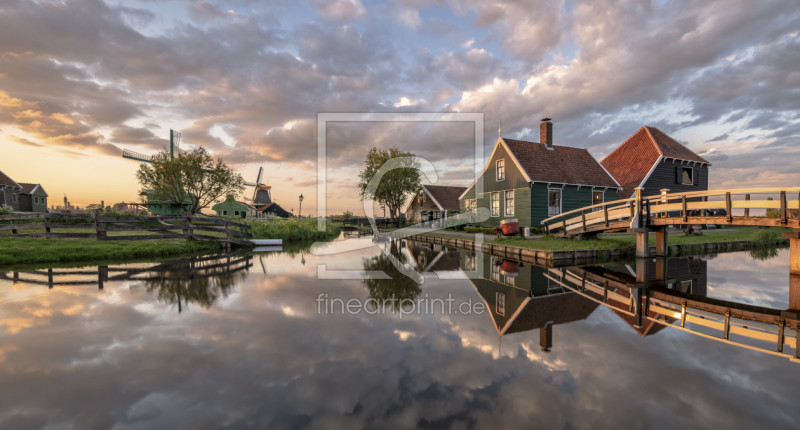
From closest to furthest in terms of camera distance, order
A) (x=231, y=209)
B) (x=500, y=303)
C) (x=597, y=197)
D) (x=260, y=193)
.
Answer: (x=500, y=303) → (x=597, y=197) → (x=231, y=209) → (x=260, y=193)

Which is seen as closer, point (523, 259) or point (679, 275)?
point (679, 275)

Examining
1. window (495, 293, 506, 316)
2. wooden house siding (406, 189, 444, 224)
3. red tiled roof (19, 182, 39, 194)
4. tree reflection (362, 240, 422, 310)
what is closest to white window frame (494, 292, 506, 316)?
window (495, 293, 506, 316)

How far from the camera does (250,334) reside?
5.51 meters

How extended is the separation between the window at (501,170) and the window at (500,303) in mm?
18004

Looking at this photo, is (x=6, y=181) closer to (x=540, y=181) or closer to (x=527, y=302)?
(x=540, y=181)

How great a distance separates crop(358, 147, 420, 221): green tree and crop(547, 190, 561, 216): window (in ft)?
66.5

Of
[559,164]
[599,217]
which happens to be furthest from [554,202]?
[599,217]

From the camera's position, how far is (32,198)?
46500 millimetres

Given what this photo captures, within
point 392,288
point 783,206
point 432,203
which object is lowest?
point 392,288

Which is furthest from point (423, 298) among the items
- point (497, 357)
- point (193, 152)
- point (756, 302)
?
point (193, 152)

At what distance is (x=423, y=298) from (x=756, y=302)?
789cm

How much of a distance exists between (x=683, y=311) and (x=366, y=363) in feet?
23.2

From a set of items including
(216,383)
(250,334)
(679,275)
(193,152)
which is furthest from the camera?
(193,152)

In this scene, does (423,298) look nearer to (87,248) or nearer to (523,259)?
(523,259)
